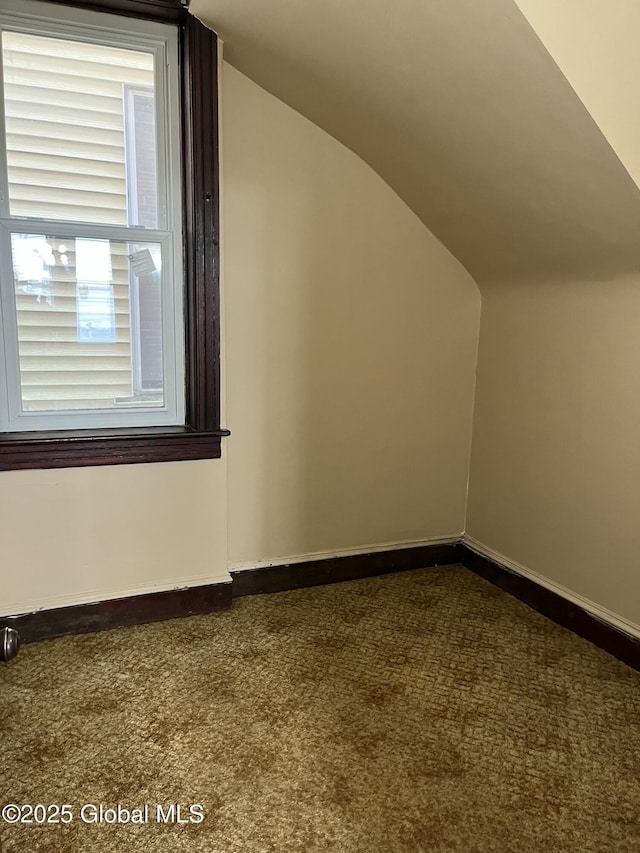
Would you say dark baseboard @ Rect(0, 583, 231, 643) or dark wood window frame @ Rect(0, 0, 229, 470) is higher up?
dark wood window frame @ Rect(0, 0, 229, 470)

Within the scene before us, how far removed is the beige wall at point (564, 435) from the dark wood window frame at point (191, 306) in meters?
1.23

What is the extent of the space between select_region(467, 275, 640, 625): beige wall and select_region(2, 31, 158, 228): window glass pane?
155cm

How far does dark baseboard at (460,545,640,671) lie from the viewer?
2.00m

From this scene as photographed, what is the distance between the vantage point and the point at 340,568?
2611 millimetres

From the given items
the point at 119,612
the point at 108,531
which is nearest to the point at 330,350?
the point at 108,531

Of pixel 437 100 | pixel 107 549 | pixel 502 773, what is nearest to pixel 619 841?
pixel 502 773

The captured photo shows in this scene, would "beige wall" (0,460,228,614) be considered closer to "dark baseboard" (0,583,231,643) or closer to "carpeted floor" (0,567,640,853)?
"dark baseboard" (0,583,231,643)

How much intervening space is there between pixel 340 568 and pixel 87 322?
1.45 meters

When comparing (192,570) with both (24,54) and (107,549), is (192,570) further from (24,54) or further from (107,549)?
(24,54)

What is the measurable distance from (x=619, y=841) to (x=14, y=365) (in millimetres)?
2157

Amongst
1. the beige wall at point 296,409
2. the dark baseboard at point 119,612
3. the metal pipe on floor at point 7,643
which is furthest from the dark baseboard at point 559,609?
the metal pipe on floor at point 7,643

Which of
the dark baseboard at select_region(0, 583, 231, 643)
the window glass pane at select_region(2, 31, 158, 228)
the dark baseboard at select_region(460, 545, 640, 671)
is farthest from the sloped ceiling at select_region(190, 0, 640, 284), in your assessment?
the dark baseboard at select_region(0, 583, 231, 643)

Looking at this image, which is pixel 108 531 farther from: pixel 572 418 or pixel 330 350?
pixel 572 418

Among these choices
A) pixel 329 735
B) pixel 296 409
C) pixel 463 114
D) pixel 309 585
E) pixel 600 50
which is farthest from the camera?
pixel 309 585
